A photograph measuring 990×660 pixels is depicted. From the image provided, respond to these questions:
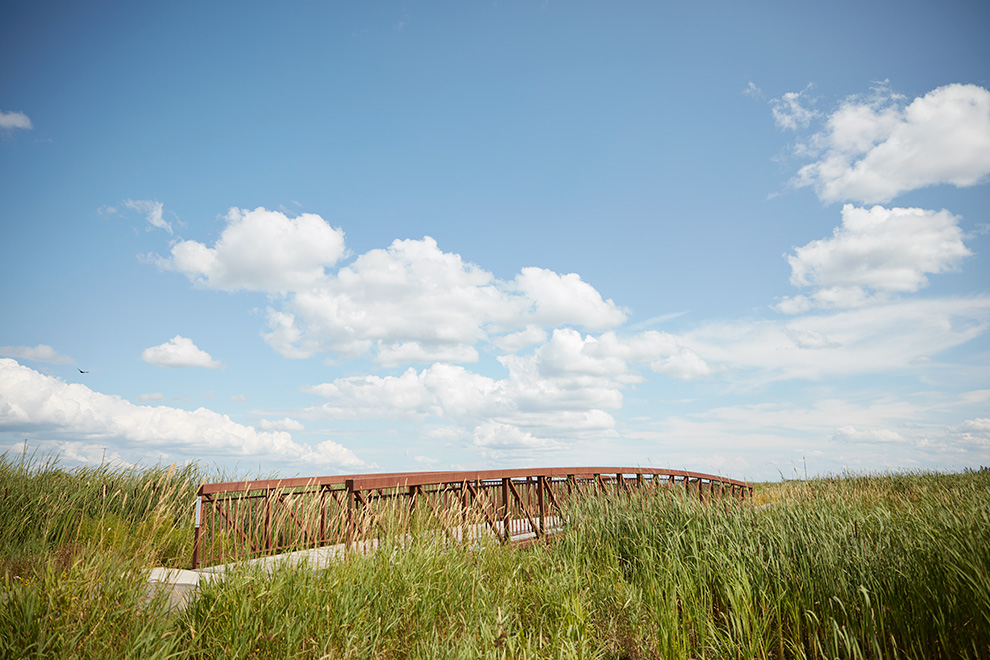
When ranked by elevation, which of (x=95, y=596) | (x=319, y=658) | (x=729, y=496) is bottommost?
(x=319, y=658)

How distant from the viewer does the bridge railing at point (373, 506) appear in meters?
9.58

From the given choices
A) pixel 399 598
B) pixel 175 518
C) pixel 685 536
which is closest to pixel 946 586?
pixel 685 536

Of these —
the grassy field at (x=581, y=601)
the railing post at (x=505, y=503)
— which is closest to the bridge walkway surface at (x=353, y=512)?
the railing post at (x=505, y=503)

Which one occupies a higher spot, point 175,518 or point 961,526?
point 961,526

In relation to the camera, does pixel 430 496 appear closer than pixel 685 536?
No

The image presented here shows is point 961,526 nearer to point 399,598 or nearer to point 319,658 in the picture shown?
point 399,598

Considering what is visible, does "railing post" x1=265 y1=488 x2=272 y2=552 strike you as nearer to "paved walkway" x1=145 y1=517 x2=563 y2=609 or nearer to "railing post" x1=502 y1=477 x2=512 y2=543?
"paved walkway" x1=145 y1=517 x2=563 y2=609

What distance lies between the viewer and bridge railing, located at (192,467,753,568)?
377 inches

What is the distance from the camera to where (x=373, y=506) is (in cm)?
1004

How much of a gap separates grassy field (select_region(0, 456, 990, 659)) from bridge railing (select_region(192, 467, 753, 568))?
108 centimetres

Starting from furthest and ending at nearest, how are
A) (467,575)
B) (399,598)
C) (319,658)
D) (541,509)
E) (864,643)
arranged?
(541,509) → (467,575) → (399,598) → (864,643) → (319,658)

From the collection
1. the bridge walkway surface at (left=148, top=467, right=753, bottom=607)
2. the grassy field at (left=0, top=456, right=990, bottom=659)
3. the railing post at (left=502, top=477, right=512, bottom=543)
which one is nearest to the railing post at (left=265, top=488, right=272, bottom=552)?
the bridge walkway surface at (left=148, top=467, right=753, bottom=607)

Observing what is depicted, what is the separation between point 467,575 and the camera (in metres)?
8.01

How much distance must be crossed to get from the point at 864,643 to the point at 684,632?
1.85 meters
